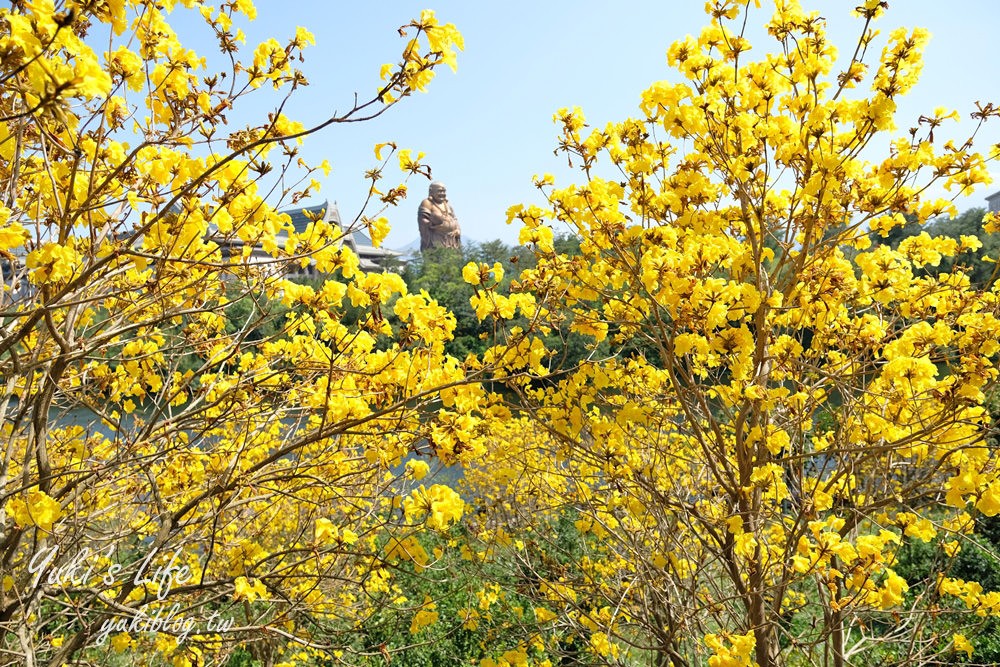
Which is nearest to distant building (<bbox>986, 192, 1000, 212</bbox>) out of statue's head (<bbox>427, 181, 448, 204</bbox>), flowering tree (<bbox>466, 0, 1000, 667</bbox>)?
statue's head (<bbox>427, 181, 448, 204</bbox>)

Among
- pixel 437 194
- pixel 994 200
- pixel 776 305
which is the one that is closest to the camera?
pixel 776 305

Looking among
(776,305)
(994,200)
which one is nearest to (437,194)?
(994,200)

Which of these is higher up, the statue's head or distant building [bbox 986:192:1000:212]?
the statue's head

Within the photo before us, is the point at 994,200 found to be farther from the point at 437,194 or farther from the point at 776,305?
the point at 776,305

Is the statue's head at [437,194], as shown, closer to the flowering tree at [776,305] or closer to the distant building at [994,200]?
Result: the distant building at [994,200]

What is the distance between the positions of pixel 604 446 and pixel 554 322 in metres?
0.72

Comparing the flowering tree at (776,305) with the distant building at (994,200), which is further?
the distant building at (994,200)

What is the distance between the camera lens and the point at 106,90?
3.98 feet

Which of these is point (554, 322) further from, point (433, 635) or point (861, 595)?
point (433, 635)

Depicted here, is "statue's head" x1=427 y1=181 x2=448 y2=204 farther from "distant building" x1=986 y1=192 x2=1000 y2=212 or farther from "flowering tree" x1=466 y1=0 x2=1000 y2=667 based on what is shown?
"flowering tree" x1=466 y1=0 x2=1000 y2=667

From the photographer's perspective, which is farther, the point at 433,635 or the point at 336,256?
the point at 433,635

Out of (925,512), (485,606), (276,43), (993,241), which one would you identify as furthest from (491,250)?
(276,43)

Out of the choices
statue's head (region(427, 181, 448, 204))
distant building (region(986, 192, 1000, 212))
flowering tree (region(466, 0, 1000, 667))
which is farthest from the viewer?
statue's head (region(427, 181, 448, 204))

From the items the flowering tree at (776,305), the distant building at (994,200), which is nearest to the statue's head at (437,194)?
the distant building at (994,200)
